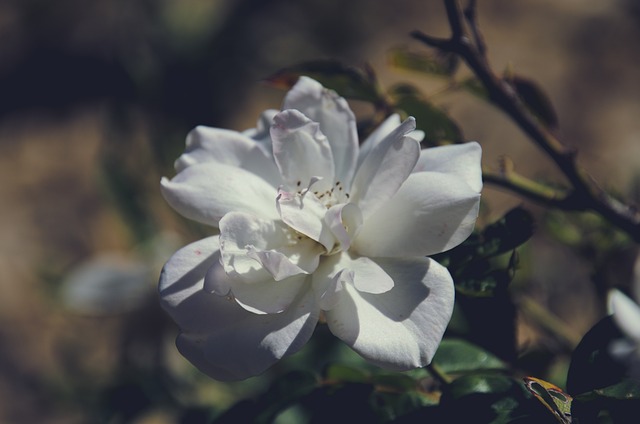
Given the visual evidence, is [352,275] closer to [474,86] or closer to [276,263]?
[276,263]

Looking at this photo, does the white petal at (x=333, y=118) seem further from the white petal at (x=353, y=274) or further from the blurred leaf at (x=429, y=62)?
the blurred leaf at (x=429, y=62)

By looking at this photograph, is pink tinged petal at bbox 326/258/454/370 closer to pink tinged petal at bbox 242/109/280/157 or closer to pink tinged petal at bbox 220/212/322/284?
pink tinged petal at bbox 220/212/322/284

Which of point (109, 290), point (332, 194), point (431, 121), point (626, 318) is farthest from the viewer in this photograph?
point (109, 290)

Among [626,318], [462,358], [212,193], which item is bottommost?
[462,358]

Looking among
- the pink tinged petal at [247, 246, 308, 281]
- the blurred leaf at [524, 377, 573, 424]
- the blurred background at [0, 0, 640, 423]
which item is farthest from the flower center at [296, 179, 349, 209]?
the blurred background at [0, 0, 640, 423]

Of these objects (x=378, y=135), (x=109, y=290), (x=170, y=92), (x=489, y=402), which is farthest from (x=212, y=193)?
(x=170, y=92)

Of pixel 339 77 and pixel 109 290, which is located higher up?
pixel 339 77

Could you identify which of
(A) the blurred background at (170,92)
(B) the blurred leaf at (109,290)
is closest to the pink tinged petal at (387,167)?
(B) the blurred leaf at (109,290)

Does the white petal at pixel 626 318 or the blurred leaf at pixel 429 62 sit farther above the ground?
the blurred leaf at pixel 429 62
